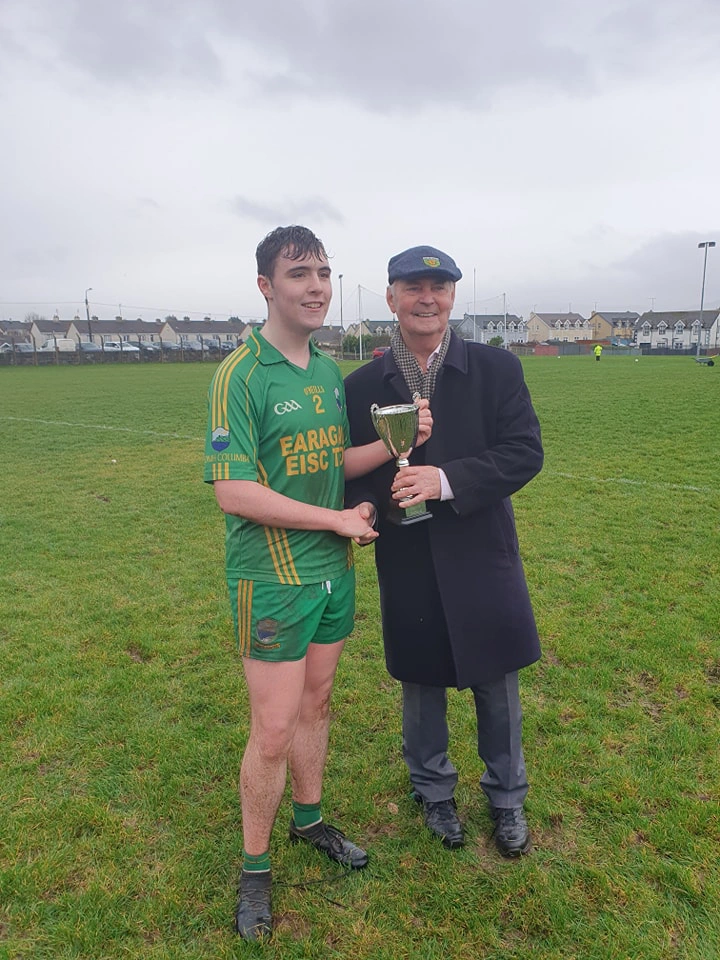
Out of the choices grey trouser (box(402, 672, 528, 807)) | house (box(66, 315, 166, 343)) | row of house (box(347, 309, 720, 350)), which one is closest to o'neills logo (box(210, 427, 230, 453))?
grey trouser (box(402, 672, 528, 807))

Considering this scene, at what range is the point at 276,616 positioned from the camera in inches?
84.2

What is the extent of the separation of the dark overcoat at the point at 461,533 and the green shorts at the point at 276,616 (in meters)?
0.43

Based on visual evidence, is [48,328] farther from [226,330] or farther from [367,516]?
[367,516]

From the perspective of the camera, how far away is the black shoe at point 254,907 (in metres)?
2.21

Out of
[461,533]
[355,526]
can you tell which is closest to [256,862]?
[355,526]

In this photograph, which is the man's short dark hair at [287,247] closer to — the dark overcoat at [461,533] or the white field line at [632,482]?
the dark overcoat at [461,533]

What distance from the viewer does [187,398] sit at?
20.8m

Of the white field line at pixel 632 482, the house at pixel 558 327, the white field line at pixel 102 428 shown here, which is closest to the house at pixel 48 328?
the house at pixel 558 327

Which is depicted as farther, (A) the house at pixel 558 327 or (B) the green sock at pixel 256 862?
(A) the house at pixel 558 327

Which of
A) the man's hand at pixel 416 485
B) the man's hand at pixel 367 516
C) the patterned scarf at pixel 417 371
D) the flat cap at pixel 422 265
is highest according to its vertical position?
the flat cap at pixel 422 265

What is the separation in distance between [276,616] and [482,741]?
1.12 meters

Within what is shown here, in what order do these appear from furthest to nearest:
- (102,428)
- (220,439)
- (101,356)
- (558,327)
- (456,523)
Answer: (558,327)
(101,356)
(102,428)
(456,523)
(220,439)

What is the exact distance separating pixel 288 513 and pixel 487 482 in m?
0.73

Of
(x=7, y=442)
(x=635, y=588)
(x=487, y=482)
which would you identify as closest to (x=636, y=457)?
(x=635, y=588)
